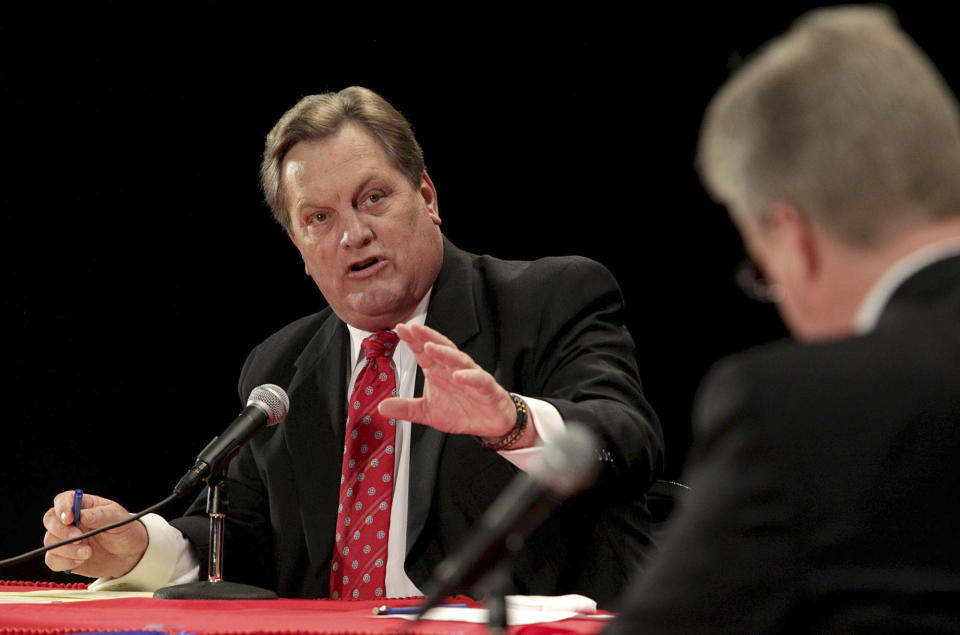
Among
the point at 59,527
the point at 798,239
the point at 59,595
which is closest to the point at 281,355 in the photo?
the point at 59,527

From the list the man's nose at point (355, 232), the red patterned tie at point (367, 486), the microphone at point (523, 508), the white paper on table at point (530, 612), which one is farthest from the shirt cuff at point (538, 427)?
the microphone at point (523, 508)

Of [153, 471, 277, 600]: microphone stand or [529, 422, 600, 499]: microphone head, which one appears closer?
[529, 422, 600, 499]: microphone head

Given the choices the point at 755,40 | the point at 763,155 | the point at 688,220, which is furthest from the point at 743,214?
the point at 688,220

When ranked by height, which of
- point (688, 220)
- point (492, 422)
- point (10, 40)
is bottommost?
point (492, 422)

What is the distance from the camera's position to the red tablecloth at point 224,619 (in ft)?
4.18

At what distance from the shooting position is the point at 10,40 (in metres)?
3.53

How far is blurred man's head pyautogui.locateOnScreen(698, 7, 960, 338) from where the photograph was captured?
758 millimetres

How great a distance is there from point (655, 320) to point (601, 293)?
39.9 inches

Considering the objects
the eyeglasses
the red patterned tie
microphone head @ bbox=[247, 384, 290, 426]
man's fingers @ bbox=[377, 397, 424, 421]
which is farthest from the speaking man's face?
the eyeglasses

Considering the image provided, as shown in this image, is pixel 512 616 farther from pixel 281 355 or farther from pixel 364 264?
pixel 281 355

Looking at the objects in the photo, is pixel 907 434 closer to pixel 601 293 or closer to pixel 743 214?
pixel 743 214

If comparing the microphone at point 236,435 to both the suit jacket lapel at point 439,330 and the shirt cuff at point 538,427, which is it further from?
Result: the shirt cuff at point 538,427

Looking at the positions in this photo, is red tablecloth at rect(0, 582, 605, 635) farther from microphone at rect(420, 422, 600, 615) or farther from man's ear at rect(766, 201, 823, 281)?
man's ear at rect(766, 201, 823, 281)

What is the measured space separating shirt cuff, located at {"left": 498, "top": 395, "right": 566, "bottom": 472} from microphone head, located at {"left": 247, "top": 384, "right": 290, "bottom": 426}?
442mm
